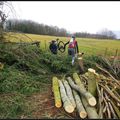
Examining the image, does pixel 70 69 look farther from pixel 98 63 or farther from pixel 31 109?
pixel 31 109

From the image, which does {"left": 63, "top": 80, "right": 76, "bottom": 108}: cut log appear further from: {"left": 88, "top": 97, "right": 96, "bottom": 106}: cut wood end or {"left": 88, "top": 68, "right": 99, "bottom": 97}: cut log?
{"left": 88, "top": 68, "right": 99, "bottom": 97}: cut log

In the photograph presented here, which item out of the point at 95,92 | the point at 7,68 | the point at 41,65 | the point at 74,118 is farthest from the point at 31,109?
the point at 41,65

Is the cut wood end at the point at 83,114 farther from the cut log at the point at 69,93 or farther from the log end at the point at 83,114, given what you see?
the cut log at the point at 69,93

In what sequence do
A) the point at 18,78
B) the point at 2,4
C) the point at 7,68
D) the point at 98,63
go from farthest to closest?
1. the point at 98,63
2. the point at 2,4
3. the point at 7,68
4. the point at 18,78

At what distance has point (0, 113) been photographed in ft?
23.5

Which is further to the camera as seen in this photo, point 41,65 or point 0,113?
point 41,65

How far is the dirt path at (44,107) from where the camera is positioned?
23.1 ft

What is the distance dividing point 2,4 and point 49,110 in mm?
6138

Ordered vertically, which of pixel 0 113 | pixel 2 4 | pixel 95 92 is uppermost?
pixel 2 4

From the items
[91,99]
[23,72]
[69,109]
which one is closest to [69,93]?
[69,109]

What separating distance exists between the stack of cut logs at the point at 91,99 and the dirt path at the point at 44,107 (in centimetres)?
20

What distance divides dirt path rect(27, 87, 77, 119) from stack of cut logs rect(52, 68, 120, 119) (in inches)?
7.9

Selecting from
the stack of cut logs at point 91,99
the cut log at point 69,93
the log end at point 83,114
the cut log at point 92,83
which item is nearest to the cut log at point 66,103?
the stack of cut logs at point 91,99

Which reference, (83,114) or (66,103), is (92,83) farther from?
(83,114)
